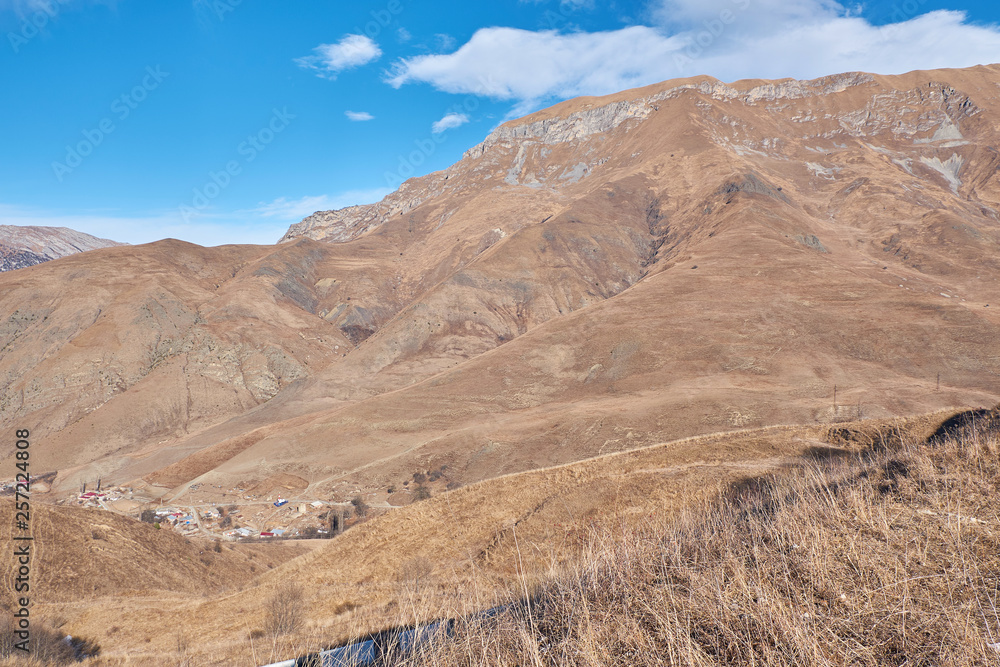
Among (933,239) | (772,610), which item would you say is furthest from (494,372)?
(933,239)

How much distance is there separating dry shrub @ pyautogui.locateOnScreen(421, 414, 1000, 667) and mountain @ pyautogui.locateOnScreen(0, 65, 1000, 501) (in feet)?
146

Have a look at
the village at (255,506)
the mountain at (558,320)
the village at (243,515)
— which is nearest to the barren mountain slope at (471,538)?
the village at (243,515)

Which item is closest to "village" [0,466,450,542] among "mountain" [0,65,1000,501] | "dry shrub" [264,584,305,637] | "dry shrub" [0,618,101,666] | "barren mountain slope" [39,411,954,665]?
"mountain" [0,65,1000,501]

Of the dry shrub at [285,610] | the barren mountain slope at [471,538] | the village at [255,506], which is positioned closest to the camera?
the dry shrub at [285,610]

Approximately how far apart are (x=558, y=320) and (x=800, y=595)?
3275 inches

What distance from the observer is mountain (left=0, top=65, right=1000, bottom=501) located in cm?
5972

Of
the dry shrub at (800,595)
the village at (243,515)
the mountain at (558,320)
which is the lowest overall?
the village at (243,515)

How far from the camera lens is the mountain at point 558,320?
196ft

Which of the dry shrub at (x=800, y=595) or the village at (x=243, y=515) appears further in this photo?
the village at (x=243, y=515)

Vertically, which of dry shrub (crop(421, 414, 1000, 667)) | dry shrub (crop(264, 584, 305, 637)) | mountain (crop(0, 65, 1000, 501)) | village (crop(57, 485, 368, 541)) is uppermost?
mountain (crop(0, 65, 1000, 501))

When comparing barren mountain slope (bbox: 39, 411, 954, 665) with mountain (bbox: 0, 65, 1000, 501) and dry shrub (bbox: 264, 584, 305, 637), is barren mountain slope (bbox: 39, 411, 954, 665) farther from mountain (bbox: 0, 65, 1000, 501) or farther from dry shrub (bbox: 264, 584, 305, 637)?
mountain (bbox: 0, 65, 1000, 501)

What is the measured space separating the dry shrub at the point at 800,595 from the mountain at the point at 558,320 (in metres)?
44.5

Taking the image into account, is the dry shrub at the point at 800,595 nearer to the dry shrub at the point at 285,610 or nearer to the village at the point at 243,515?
the dry shrub at the point at 285,610

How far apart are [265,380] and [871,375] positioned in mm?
94071
